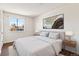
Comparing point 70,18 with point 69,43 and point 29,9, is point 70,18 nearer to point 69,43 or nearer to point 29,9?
point 69,43

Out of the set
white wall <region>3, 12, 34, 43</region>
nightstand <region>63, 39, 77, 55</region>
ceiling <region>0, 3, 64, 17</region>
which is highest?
ceiling <region>0, 3, 64, 17</region>

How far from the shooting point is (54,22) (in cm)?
274

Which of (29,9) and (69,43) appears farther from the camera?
(69,43)

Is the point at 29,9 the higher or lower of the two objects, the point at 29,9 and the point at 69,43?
the higher

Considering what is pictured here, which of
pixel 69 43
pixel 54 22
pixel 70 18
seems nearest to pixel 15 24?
pixel 54 22

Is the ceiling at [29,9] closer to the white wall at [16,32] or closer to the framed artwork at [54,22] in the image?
the white wall at [16,32]

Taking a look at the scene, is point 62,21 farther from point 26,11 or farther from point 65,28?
point 26,11

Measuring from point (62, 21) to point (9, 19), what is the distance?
186 cm

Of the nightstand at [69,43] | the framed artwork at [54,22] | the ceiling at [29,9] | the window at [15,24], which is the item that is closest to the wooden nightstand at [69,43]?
the nightstand at [69,43]

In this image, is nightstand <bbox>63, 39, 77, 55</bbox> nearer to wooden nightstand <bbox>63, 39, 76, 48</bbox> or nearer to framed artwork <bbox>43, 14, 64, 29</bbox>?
wooden nightstand <bbox>63, 39, 76, 48</bbox>

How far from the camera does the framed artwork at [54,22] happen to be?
98.1 inches

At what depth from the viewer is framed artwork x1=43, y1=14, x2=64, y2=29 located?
8.18ft

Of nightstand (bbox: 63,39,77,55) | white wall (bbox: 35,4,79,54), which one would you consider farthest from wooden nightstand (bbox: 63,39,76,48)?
white wall (bbox: 35,4,79,54)

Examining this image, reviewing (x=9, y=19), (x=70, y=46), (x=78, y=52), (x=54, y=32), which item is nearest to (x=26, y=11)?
(x=9, y=19)
